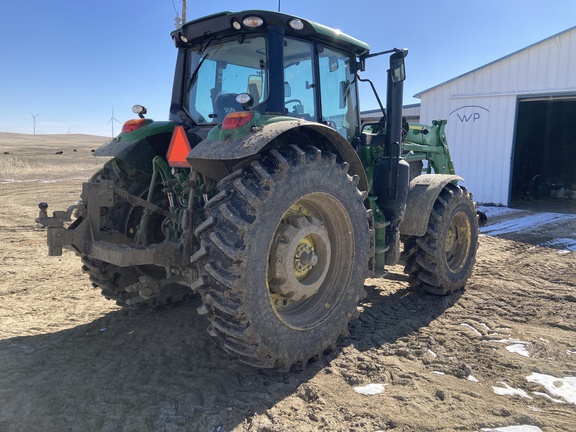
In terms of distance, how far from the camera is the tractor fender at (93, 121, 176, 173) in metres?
4.05

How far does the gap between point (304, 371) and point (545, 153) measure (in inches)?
785

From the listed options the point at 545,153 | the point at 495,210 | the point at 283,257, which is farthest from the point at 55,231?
the point at 545,153

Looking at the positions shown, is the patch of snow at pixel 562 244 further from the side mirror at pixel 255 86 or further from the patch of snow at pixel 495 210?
the side mirror at pixel 255 86

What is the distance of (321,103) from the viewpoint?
421 cm

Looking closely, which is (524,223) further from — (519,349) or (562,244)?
(519,349)

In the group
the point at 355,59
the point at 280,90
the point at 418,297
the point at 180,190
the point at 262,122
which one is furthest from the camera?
the point at 418,297

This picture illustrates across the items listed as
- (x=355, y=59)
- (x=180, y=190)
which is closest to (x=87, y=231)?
(x=180, y=190)

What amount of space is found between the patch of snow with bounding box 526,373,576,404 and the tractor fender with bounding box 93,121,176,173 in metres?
3.61

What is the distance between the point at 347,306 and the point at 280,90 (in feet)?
6.02

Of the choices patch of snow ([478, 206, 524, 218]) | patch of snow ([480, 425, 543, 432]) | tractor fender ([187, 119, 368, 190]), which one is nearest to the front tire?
tractor fender ([187, 119, 368, 190])

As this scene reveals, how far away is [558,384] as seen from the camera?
329 cm

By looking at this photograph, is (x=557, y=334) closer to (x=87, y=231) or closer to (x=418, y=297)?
(x=418, y=297)

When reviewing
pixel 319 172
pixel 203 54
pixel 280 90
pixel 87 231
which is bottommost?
pixel 87 231

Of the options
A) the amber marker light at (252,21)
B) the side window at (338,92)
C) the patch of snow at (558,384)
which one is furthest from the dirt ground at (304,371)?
the amber marker light at (252,21)
